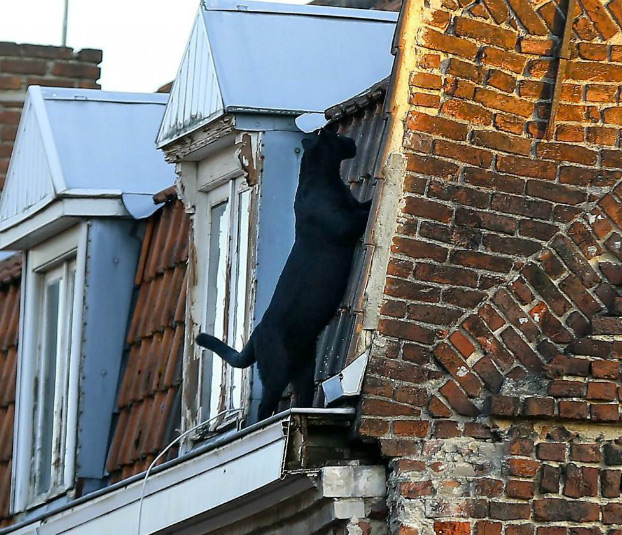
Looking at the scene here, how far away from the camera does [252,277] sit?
9711mm

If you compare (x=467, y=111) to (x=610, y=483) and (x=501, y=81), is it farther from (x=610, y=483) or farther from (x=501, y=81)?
(x=610, y=483)

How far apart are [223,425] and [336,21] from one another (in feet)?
7.15

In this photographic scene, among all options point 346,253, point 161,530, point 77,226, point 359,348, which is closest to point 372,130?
point 346,253

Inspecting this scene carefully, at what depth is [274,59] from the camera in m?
10.1

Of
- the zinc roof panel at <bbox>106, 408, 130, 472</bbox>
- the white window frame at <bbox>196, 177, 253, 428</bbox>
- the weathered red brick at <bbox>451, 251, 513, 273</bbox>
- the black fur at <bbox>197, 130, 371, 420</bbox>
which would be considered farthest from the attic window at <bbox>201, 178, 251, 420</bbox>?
the weathered red brick at <bbox>451, 251, 513, 273</bbox>

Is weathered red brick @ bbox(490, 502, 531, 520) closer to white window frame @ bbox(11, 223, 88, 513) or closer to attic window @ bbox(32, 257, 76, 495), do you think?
white window frame @ bbox(11, 223, 88, 513)

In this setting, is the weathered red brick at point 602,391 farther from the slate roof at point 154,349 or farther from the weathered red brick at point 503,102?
the slate roof at point 154,349

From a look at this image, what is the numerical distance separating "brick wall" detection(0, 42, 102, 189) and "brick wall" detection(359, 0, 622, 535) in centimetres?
783

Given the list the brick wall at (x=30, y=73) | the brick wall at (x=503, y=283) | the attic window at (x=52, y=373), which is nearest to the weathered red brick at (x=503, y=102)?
the brick wall at (x=503, y=283)

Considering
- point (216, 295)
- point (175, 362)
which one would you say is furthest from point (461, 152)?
point (175, 362)

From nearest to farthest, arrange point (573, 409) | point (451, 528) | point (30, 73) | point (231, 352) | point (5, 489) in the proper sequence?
1. point (451, 528)
2. point (573, 409)
3. point (231, 352)
4. point (5, 489)
5. point (30, 73)

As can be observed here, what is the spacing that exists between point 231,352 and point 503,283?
148cm

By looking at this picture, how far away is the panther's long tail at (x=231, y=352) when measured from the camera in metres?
9.11

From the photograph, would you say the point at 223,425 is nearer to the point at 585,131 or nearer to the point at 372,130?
the point at 372,130
